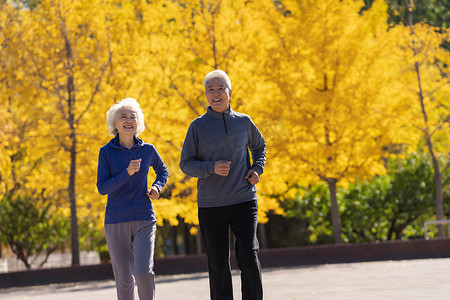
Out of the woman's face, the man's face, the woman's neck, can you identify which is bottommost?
the woman's neck

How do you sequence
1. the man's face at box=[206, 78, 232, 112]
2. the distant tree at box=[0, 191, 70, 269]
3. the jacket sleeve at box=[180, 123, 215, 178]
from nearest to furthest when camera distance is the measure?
the jacket sleeve at box=[180, 123, 215, 178]
the man's face at box=[206, 78, 232, 112]
the distant tree at box=[0, 191, 70, 269]

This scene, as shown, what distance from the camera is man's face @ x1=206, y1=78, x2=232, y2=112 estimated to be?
4.96 m

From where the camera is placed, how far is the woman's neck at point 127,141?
5.22 meters

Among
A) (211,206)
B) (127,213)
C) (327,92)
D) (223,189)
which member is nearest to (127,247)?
(127,213)

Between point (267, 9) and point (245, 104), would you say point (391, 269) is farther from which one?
point (267, 9)

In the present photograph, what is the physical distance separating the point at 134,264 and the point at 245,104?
32.4 ft

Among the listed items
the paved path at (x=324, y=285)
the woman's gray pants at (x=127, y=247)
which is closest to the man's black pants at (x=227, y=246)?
the woman's gray pants at (x=127, y=247)

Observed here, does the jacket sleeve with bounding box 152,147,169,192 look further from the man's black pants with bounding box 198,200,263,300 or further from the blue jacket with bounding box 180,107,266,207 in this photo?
the man's black pants with bounding box 198,200,263,300

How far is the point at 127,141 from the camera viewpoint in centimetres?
524

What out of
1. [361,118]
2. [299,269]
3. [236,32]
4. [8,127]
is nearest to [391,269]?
[299,269]

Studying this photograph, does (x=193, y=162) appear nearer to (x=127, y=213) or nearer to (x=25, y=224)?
(x=127, y=213)

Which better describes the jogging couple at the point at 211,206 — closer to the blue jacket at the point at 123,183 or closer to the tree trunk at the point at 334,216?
the blue jacket at the point at 123,183

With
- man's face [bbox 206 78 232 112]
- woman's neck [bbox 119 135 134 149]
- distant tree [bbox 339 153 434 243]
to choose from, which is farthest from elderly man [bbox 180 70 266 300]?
distant tree [bbox 339 153 434 243]

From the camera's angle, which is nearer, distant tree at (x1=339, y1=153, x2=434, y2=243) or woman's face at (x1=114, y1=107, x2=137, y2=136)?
woman's face at (x1=114, y1=107, x2=137, y2=136)
